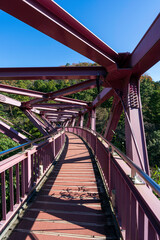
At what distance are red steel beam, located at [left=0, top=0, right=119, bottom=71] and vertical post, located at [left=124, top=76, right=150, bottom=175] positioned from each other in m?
1.16

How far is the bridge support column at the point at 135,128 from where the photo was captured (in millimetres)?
3914

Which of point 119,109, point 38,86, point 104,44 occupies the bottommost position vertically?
point 119,109

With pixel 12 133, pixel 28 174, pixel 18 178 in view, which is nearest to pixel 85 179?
pixel 28 174

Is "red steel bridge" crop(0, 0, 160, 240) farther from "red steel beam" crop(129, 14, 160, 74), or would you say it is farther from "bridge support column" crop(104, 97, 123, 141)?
"bridge support column" crop(104, 97, 123, 141)

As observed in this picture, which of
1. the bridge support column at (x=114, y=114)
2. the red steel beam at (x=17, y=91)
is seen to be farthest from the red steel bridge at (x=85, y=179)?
the red steel beam at (x=17, y=91)

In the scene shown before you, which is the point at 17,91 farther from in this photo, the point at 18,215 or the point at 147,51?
the point at 147,51

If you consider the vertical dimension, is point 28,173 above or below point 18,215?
above

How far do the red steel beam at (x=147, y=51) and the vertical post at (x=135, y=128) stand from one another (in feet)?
1.77

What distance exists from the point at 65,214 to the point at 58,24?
11.9 ft

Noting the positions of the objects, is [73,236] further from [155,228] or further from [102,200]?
[155,228]

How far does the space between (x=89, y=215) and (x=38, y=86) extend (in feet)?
202

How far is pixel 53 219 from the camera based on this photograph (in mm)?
2811

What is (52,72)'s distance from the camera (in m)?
5.21

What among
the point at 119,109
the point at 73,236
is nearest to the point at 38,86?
the point at 119,109
